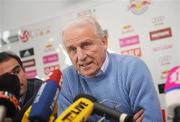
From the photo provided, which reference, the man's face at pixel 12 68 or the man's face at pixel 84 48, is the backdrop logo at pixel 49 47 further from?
the man's face at pixel 84 48

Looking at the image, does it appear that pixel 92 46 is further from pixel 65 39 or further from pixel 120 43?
pixel 120 43

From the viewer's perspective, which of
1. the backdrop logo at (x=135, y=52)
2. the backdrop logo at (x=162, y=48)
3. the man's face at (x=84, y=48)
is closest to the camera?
the man's face at (x=84, y=48)

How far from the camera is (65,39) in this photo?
3.53ft

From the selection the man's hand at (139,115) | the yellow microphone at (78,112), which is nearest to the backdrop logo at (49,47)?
the man's hand at (139,115)

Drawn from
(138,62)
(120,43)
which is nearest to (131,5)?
(120,43)

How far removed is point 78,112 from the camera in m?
0.59

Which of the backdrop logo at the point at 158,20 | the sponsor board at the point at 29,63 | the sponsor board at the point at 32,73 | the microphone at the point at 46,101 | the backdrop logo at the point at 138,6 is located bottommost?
the sponsor board at the point at 32,73

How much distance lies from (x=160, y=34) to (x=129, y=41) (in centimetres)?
21

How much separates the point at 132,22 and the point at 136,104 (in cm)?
90

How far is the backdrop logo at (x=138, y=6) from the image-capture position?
5.80 feet

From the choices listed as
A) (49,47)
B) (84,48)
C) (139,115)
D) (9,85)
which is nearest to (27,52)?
(49,47)

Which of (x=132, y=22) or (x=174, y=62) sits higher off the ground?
(x=132, y=22)

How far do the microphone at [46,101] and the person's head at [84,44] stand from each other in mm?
359

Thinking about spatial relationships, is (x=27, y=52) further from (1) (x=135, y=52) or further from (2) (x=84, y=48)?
(2) (x=84, y=48)
